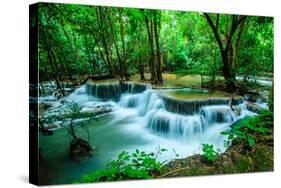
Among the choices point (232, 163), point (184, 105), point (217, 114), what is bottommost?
point (232, 163)

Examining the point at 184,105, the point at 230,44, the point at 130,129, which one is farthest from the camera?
the point at 230,44

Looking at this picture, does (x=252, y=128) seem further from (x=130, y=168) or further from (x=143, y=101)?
(x=130, y=168)

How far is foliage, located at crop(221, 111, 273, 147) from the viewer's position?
7277mm

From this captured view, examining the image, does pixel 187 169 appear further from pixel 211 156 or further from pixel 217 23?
pixel 217 23

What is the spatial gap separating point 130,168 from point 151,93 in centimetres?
94

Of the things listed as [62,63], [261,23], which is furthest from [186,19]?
[62,63]

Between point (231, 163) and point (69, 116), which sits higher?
point (69, 116)

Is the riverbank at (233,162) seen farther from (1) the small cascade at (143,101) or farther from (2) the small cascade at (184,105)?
(1) the small cascade at (143,101)

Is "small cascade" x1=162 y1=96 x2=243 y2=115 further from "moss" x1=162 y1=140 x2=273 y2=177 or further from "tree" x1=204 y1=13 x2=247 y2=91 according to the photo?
"moss" x1=162 y1=140 x2=273 y2=177

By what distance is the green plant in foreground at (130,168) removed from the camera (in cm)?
639

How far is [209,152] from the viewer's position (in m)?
7.03

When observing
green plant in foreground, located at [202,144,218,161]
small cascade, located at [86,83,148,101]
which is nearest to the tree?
green plant in foreground, located at [202,144,218,161]

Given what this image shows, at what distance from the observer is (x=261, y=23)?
24.6 ft

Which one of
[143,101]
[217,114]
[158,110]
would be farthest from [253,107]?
[143,101]
